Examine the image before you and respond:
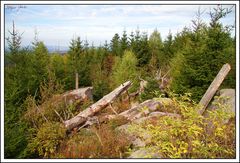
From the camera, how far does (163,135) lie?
4.06 meters

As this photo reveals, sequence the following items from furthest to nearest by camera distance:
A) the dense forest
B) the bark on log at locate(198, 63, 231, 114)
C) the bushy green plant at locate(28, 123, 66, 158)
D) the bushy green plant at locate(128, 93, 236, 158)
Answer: the bark on log at locate(198, 63, 231, 114) → the bushy green plant at locate(28, 123, 66, 158) → the dense forest → the bushy green plant at locate(128, 93, 236, 158)

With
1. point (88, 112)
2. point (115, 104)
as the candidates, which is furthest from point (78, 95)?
point (88, 112)

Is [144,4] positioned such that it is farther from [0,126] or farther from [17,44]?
[17,44]

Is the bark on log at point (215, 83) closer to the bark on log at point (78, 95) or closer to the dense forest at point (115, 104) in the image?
the dense forest at point (115, 104)

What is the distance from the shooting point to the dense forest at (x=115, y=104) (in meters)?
4.10

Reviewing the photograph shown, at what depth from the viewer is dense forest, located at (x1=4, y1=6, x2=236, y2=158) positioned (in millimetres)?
4098

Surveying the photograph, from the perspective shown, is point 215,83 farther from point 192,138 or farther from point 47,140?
point 47,140

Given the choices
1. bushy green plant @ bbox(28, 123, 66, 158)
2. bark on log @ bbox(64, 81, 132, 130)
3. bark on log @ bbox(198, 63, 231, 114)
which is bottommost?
bushy green plant @ bbox(28, 123, 66, 158)

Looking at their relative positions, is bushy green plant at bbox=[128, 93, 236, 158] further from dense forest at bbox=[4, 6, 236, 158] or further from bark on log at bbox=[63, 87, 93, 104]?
bark on log at bbox=[63, 87, 93, 104]

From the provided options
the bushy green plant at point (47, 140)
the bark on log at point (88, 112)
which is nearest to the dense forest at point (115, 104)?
the bushy green plant at point (47, 140)

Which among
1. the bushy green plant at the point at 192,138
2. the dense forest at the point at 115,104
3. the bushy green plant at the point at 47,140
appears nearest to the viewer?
the bushy green plant at the point at 192,138

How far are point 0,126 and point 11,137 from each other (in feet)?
2.62

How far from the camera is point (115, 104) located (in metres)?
10.1

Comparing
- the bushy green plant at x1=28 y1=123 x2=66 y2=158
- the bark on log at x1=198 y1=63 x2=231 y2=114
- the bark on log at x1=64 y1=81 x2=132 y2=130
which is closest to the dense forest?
the bushy green plant at x1=28 y1=123 x2=66 y2=158
